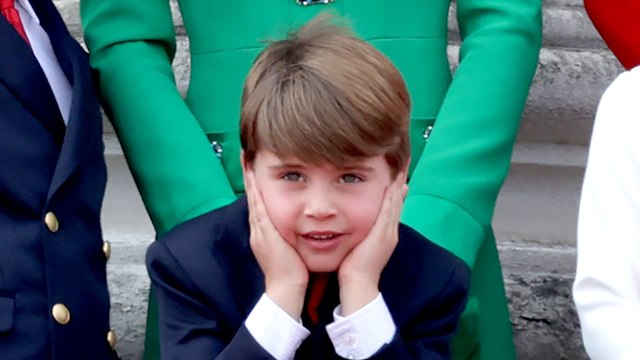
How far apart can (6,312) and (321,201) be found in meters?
0.42

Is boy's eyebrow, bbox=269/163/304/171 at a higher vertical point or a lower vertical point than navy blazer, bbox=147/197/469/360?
higher

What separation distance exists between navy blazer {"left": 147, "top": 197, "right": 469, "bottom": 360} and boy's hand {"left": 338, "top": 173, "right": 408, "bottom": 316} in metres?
0.05

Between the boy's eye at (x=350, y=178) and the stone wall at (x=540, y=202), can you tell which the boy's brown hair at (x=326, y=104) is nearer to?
the boy's eye at (x=350, y=178)

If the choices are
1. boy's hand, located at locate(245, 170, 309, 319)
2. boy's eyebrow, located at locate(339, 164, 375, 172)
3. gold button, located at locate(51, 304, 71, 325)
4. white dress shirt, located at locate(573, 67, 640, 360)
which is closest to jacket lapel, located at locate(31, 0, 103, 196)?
gold button, located at locate(51, 304, 71, 325)

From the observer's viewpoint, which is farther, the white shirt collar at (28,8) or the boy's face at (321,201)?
the white shirt collar at (28,8)

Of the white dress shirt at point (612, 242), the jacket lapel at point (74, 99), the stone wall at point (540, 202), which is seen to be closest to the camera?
the white dress shirt at point (612, 242)

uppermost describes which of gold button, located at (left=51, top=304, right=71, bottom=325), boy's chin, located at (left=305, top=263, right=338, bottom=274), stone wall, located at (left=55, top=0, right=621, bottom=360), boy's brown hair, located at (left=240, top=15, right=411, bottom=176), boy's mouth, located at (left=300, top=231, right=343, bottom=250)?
boy's brown hair, located at (left=240, top=15, right=411, bottom=176)

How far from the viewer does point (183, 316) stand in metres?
1.77

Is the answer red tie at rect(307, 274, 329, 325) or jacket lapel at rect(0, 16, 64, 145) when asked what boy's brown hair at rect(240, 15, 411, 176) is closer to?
red tie at rect(307, 274, 329, 325)

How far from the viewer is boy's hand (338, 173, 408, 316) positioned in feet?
5.59

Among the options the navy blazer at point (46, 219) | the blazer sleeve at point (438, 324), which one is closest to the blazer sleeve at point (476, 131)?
the blazer sleeve at point (438, 324)

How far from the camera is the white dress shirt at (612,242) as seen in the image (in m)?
1.76

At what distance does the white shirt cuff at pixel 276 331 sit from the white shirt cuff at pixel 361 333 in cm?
4

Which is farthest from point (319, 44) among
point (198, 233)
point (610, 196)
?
point (610, 196)
